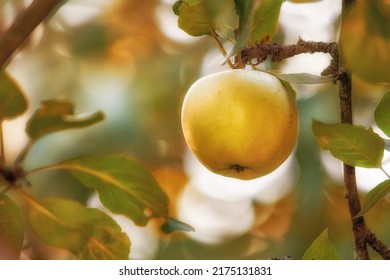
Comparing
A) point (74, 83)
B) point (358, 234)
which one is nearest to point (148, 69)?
point (74, 83)

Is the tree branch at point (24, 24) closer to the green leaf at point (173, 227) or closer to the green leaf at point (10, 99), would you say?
the green leaf at point (10, 99)

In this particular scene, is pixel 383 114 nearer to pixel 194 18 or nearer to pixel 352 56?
pixel 352 56

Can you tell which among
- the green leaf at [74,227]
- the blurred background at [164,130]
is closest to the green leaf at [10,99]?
the green leaf at [74,227]

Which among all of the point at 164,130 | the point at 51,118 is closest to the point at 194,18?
the point at 51,118

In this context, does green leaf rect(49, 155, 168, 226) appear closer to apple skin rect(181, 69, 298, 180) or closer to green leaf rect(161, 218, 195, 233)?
green leaf rect(161, 218, 195, 233)

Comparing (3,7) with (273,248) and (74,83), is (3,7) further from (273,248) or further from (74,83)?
(273,248)

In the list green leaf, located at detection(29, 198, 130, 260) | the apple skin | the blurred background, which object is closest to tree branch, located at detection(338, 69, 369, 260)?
the apple skin

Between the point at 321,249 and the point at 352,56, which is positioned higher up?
the point at 352,56
